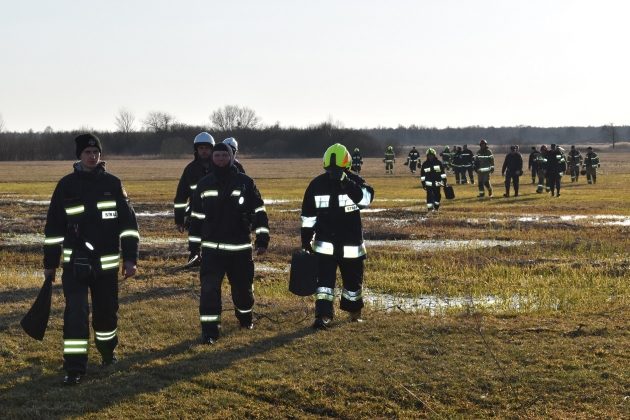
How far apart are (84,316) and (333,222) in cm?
271

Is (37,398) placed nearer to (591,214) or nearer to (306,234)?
(306,234)

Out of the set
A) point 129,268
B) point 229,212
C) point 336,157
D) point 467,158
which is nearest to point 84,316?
point 129,268

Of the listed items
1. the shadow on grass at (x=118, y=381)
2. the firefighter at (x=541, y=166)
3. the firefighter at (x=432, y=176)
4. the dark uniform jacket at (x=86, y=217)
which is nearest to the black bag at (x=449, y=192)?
the firefighter at (x=432, y=176)

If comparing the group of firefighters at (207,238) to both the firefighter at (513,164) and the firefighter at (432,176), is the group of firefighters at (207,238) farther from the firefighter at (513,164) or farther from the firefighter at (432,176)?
the firefighter at (513,164)

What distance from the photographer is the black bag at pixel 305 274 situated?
27.7ft

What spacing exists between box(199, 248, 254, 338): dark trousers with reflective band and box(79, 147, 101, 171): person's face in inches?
65.3

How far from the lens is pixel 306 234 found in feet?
27.8

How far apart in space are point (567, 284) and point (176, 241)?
26.3 ft

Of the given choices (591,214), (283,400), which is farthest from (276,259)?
(591,214)

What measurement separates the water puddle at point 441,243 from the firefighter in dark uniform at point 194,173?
5.06 m

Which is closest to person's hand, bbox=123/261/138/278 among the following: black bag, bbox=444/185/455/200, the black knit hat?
the black knit hat

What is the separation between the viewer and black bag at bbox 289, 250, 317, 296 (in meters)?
8.45

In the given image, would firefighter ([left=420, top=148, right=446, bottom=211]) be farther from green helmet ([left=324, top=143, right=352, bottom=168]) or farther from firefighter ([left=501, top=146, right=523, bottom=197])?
green helmet ([left=324, top=143, right=352, bottom=168])

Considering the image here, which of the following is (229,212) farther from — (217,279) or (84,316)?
(84,316)
